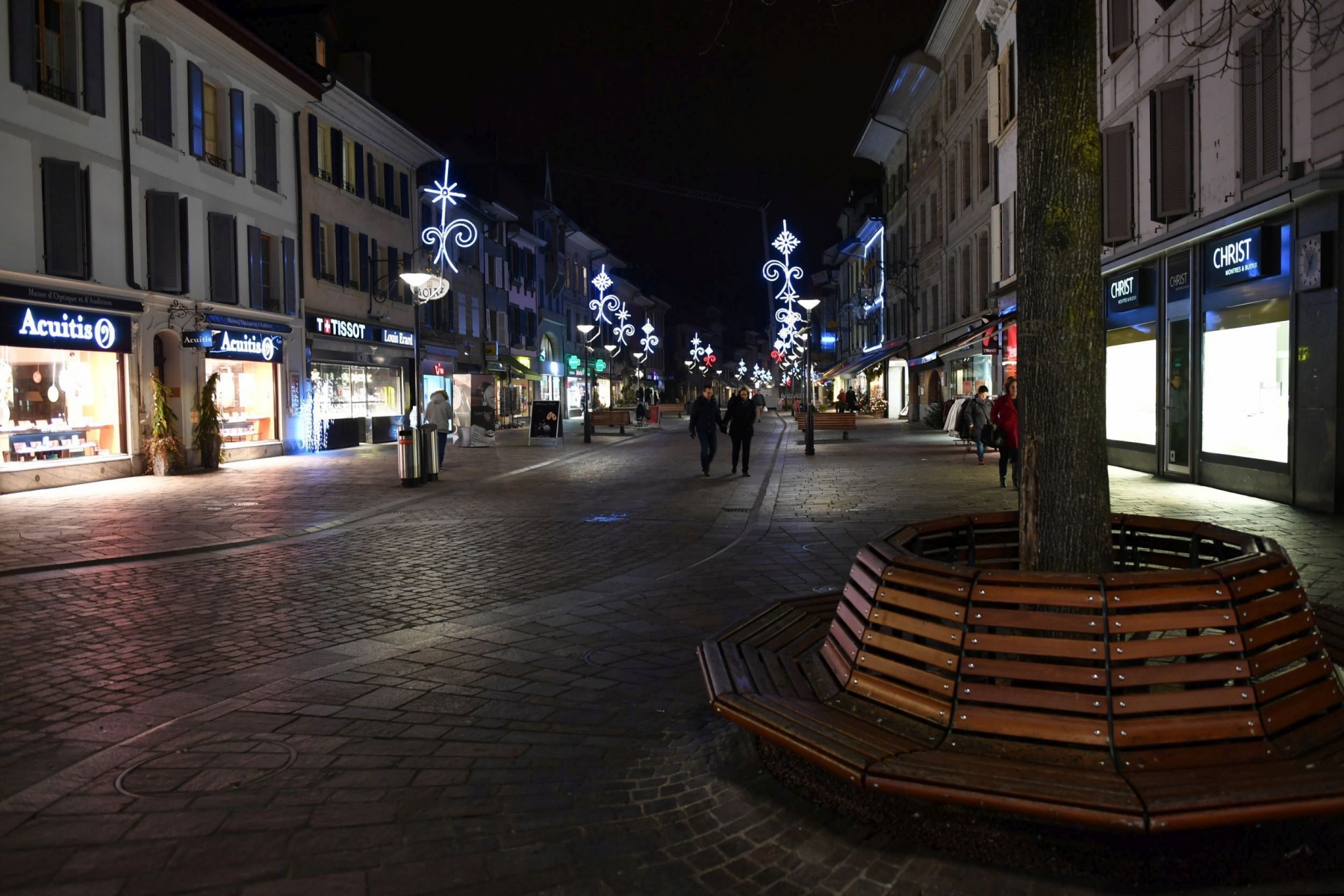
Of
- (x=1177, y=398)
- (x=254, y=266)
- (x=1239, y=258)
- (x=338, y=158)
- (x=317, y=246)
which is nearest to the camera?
(x=1239, y=258)

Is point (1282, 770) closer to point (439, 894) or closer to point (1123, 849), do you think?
point (1123, 849)

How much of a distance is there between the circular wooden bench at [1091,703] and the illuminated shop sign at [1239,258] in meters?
10.5

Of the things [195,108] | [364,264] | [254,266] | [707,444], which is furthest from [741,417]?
[364,264]

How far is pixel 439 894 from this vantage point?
3.21 meters

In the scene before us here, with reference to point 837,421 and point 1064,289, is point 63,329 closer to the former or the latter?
point 1064,289

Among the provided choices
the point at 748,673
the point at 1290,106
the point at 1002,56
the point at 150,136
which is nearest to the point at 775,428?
the point at 1002,56

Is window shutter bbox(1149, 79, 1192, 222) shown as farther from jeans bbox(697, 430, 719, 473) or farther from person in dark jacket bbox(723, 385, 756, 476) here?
jeans bbox(697, 430, 719, 473)

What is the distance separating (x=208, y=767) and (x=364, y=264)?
97.7 feet

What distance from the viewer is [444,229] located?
33000mm

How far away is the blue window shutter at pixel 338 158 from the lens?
97.7 ft

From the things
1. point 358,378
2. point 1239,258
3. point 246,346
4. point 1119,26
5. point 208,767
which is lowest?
point 208,767

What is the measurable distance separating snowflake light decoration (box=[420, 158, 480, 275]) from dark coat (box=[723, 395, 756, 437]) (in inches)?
608

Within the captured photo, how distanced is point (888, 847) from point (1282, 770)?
4.12ft

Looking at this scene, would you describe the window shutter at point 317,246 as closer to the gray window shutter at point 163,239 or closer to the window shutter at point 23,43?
the gray window shutter at point 163,239
